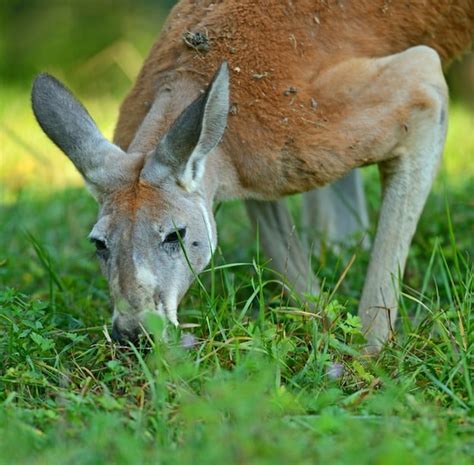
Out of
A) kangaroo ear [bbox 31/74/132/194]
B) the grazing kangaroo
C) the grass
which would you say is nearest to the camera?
the grass

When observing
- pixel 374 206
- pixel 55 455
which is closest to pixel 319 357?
pixel 55 455

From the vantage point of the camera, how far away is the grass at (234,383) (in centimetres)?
299

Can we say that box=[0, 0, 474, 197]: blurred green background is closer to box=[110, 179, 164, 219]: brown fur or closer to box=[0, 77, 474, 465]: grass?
box=[0, 77, 474, 465]: grass

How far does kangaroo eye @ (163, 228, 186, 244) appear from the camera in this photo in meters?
4.27

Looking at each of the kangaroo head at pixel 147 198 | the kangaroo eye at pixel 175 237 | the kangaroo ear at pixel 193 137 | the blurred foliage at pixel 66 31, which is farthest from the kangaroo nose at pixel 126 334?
the blurred foliage at pixel 66 31

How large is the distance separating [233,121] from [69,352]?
1265 mm

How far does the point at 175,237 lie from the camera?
4320mm

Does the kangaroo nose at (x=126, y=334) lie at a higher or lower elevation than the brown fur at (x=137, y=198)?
lower

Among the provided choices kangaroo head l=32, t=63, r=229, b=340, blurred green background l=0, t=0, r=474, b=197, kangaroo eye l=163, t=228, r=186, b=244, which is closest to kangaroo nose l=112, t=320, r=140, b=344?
kangaroo head l=32, t=63, r=229, b=340

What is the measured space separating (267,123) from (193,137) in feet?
1.80

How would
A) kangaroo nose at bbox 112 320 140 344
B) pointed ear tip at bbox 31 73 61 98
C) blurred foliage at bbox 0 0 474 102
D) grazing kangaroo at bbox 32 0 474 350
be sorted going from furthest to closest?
1. blurred foliage at bbox 0 0 474 102
2. pointed ear tip at bbox 31 73 61 98
3. grazing kangaroo at bbox 32 0 474 350
4. kangaroo nose at bbox 112 320 140 344

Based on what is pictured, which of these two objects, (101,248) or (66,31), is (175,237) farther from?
(66,31)

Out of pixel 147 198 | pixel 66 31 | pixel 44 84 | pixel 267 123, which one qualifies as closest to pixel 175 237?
pixel 147 198

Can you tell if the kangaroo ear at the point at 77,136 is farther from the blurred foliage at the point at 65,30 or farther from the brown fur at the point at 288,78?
the blurred foliage at the point at 65,30
